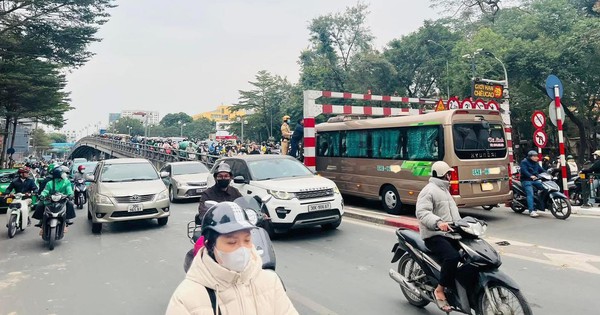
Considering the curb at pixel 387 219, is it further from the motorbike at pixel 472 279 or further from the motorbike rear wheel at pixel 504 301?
the motorbike rear wheel at pixel 504 301

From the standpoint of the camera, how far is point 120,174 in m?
9.95

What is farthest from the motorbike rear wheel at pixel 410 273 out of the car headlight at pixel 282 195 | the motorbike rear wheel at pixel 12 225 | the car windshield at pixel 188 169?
the car windshield at pixel 188 169

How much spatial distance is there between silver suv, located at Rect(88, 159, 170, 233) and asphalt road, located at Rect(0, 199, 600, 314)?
387mm

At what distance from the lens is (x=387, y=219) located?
8.92 meters

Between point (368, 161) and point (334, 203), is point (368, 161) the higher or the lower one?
the higher one

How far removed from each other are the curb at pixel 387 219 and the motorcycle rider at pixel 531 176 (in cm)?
285

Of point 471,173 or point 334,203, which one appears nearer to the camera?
point 334,203

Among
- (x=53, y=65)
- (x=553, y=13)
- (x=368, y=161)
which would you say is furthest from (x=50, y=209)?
(x=553, y=13)

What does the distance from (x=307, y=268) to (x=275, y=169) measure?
2949 mm

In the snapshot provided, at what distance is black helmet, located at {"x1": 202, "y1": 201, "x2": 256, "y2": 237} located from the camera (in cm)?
192

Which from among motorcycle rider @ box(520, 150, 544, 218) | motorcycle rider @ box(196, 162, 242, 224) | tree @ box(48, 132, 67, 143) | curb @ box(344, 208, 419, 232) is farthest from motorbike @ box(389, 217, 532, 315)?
tree @ box(48, 132, 67, 143)

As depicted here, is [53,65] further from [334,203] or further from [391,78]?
[391,78]

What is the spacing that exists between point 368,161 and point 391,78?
26095 millimetres

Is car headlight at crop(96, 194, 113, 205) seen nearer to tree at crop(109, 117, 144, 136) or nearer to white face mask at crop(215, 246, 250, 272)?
white face mask at crop(215, 246, 250, 272)
